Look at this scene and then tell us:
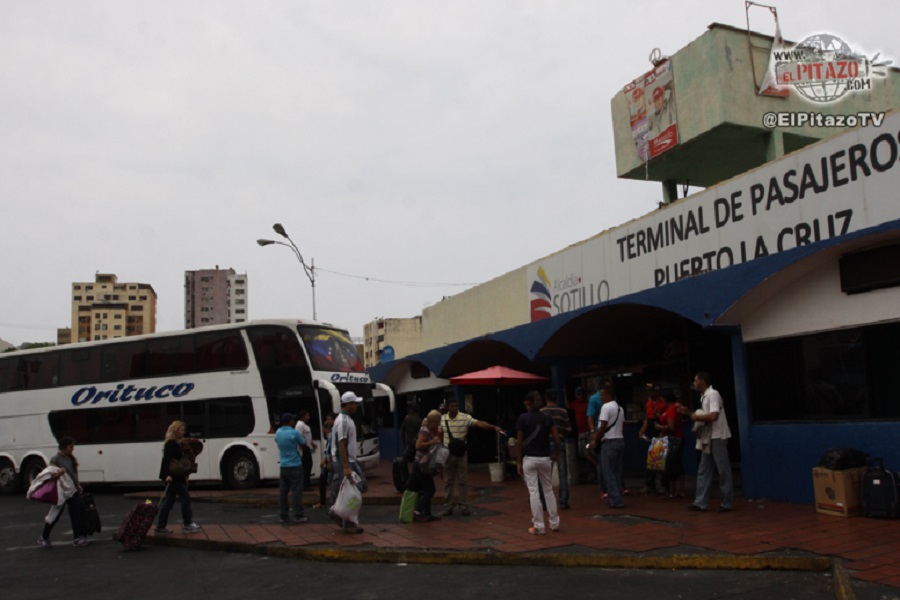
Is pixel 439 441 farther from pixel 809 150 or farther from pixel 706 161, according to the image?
pixel 706 161

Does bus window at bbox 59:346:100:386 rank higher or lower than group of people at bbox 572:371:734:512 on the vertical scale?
higher

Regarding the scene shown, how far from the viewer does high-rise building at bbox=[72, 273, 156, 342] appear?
362 ft

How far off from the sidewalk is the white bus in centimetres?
612

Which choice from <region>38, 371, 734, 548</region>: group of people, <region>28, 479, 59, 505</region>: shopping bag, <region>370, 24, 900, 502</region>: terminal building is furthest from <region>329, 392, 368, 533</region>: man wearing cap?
<region>370, 24, 900, 502</region>: terminal building

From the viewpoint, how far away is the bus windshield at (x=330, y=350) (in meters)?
17.7

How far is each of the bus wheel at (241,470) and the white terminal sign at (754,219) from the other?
8.67 meters

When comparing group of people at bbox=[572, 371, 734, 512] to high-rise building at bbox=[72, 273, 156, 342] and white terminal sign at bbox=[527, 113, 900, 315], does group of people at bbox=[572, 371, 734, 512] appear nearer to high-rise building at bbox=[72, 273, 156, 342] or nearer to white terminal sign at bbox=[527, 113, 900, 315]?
white terminal sign at bbox=[527, 113, 900, 315]

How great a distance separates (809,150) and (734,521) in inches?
261

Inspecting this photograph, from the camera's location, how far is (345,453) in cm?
980

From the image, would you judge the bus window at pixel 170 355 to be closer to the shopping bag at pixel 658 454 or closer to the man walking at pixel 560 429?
the man walking at pixel 560 429

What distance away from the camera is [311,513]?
1277 cm

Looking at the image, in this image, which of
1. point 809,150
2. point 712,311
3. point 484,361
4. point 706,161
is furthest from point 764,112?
point 712,311

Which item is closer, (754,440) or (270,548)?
(270,548)

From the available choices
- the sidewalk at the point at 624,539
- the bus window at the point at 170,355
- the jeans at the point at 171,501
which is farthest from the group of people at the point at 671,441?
the bus window at the point at 170,355
